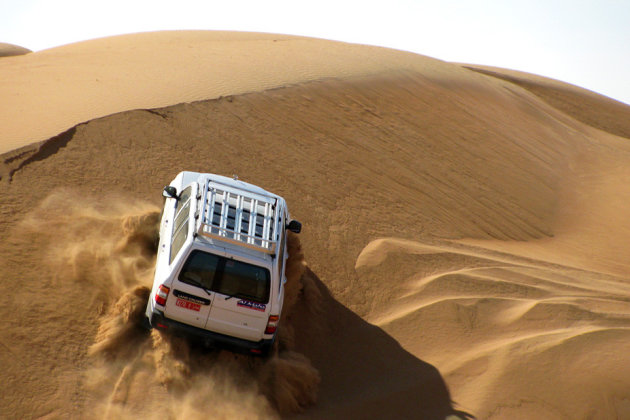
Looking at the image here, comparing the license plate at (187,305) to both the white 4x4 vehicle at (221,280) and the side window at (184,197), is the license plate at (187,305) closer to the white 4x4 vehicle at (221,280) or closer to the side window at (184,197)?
the white 4x4 vehicle at (221,280)

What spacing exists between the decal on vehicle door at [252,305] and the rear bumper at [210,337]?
16.1 inches

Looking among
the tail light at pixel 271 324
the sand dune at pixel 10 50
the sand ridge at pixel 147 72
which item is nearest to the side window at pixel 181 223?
the tail light at pixel 271 324

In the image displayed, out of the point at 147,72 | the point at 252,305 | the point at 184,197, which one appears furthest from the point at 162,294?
the point at 147,72

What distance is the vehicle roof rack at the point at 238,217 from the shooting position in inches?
257

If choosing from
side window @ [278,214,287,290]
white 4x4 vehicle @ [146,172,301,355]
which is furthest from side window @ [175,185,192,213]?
side window @ [278,214,287,290]

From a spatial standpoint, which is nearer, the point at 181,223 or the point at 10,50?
the point at 181,223

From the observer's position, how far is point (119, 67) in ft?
52.7

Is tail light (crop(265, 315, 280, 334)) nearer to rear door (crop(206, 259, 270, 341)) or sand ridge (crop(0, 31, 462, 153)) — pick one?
rear door (crop(206, 259, 270, 341))

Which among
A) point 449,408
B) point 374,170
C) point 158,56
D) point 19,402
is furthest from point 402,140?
point 19,402

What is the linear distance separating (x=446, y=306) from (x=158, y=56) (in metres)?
12.2

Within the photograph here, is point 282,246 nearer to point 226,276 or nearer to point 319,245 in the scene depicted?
point 226,276

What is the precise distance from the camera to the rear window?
6449 millimetres

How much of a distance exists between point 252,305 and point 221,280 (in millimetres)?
435

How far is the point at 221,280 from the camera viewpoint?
6504 mm
